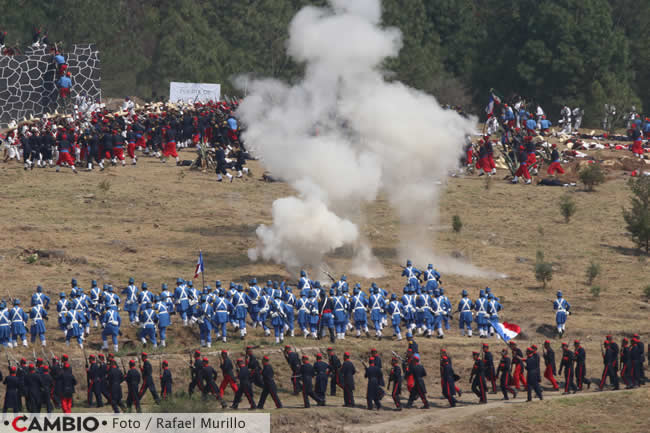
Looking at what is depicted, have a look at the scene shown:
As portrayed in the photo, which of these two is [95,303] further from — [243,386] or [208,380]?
[243,386]

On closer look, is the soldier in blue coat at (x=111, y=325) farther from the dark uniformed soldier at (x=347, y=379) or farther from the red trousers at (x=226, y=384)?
the dark uniformed soldier at (x=347, y=379)

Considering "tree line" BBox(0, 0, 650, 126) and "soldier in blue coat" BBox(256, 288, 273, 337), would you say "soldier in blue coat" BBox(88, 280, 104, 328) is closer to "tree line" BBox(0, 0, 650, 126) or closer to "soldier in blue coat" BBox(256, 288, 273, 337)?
"soldier in blue coat" BBox(256, 288, 273, 337)

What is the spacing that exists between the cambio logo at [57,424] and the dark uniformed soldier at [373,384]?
233 inches

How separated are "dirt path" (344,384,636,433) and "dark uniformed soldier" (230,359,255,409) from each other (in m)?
2.35

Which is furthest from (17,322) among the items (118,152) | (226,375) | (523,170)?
(523,170)

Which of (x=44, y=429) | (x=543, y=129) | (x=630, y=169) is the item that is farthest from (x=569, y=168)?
(x=44, y=429)

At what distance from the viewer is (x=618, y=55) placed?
238 ft

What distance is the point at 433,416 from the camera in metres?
23.5

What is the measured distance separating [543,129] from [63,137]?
29.9 meters

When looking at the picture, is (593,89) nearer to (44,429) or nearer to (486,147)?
(486,147)

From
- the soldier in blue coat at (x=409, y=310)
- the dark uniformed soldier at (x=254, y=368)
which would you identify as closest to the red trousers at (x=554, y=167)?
the soldier in blue coat at (x=409, y=310)

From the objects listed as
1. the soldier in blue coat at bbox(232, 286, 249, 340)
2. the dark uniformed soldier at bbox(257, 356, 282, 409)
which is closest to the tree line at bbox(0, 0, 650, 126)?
the soldier in blue coat at bbox(232, 286, 249, 340)

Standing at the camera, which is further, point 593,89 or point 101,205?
point 593,89

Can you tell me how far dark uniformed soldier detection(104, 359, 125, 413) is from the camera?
76.0 feet
